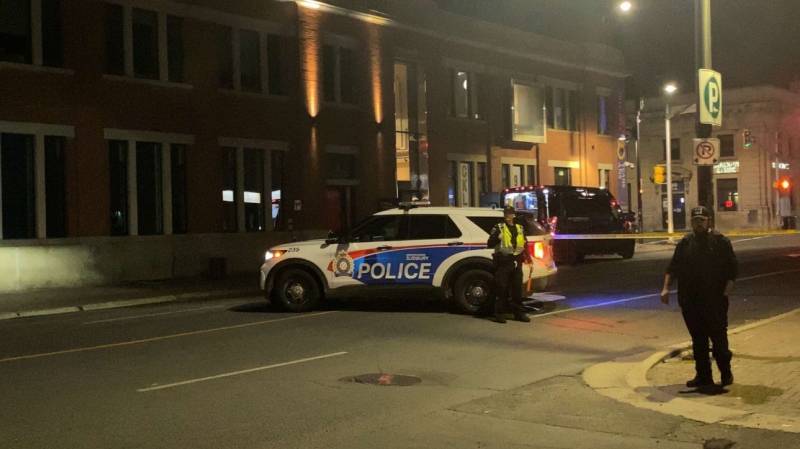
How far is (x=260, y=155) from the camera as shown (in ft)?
83.8

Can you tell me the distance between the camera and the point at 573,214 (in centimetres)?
2520

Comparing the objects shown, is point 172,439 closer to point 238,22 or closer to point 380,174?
point 238,22

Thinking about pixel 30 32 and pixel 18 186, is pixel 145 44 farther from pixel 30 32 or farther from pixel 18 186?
pixel 18 186

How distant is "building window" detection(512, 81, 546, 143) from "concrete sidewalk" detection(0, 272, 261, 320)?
16.3 metres

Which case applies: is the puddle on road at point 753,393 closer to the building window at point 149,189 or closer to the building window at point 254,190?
the building window at point 149,189

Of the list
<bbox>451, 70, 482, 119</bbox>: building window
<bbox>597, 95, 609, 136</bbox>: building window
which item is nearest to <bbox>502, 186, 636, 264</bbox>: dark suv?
<bbox>451, 70, 482, 119</bbox>: building window

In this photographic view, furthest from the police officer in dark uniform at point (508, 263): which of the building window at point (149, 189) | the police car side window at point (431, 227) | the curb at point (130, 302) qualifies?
the building window at point (149, 189)

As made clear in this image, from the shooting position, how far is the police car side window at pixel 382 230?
13.6 metres

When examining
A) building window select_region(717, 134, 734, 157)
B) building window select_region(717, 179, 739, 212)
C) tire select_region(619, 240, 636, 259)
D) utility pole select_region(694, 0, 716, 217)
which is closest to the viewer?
utility pole select_region(694, 0, 716, 217)

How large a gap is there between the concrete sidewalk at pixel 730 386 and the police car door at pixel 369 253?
16.5 ft

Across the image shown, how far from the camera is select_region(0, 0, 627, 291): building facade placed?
66.7 feet

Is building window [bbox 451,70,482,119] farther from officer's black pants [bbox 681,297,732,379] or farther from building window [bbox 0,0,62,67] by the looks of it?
officer's black pants [bbox 681,297,732,379]

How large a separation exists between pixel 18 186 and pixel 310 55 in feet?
33.3

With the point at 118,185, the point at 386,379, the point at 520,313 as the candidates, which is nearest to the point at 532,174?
the point at 118,185
